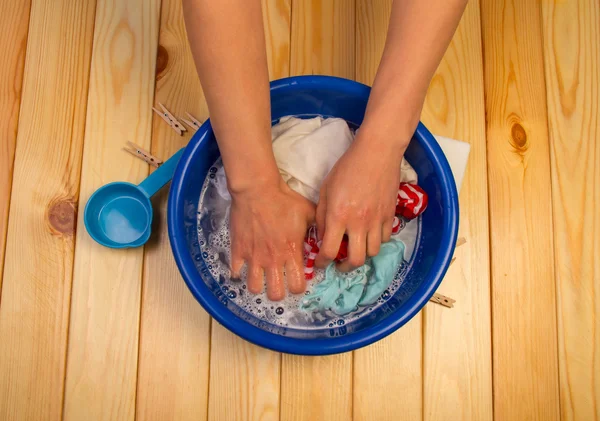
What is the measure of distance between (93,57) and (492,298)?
88 centimetres

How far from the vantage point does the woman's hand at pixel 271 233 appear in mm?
670

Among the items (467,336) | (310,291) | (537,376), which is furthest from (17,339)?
(537,376)

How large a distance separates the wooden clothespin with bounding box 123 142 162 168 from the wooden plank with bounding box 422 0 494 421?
510 millimetres

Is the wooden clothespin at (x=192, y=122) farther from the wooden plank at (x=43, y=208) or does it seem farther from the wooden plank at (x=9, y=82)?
the wooden plank at (x=9, y=82)

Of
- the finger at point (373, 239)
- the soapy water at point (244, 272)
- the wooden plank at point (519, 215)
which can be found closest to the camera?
the finger at point (373, 239)

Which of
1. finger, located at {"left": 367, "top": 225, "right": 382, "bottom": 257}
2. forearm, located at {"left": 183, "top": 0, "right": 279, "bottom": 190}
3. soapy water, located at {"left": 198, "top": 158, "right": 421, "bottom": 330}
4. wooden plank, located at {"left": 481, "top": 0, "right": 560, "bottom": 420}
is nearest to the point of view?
forearm, located at {"left": 183, "top": 0, "right": 279, "bottom": 190}

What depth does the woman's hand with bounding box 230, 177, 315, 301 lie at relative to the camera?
26.4 inches

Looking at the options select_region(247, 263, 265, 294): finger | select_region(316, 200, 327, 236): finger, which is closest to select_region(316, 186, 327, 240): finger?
select_region(316, 200, 327, 236): finger

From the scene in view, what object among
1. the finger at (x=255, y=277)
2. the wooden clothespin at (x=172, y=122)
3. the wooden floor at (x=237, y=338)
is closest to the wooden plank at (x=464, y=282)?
the wooden floor at (x=237, y=338)

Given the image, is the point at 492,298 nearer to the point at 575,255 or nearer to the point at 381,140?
the point at 575,255

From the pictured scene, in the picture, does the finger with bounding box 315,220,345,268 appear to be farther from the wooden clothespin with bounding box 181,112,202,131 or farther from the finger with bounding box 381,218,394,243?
the wooden clothespin with bounding box 181,112,202,131

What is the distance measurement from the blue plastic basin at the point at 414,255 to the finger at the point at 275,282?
0.05 meters

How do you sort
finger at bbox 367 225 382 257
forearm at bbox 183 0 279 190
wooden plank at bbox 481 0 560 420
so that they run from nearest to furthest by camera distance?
forearm at bbox 183 0 279 190 < finger at bbox 367 225 382 257 < wooden plank at bbox 481 0 560 420

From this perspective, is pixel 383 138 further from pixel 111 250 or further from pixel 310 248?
pixel 111 250
